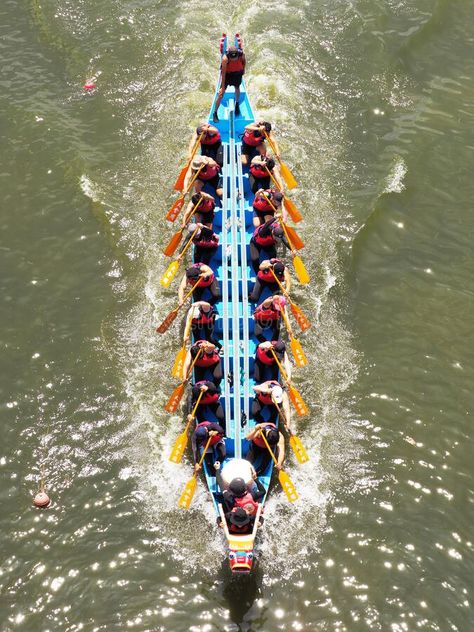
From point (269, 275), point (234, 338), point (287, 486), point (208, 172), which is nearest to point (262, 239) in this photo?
point (269, 275)

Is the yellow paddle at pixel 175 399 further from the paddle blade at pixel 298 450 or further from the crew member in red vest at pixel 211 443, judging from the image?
the paddle blade at pixel 298 450

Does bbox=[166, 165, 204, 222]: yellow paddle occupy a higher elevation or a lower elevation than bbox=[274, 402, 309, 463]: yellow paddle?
higher

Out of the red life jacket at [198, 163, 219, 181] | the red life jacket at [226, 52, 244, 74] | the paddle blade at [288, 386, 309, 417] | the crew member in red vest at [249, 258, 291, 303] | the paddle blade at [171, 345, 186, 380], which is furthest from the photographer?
the red life jacket at [226, 52, 244, 74]

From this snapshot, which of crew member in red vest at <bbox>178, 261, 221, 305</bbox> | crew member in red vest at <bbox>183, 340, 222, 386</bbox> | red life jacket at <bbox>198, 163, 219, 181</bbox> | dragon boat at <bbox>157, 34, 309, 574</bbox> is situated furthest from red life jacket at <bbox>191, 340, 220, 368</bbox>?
red life jacket at <bbox>198, 163, 219, 181</bbox>

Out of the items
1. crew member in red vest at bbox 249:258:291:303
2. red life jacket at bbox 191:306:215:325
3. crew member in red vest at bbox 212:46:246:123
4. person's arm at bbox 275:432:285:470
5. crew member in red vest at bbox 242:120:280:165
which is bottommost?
person's arm at bbox 275:432:285:470

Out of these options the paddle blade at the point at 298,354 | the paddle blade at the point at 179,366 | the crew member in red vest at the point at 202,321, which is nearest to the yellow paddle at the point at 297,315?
the paddle blade at the point at 298,354

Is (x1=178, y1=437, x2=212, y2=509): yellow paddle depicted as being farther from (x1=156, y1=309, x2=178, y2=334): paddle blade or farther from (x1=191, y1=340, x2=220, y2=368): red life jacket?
(x1=156, y1=309, x2=178, y2=334): paddle blade
